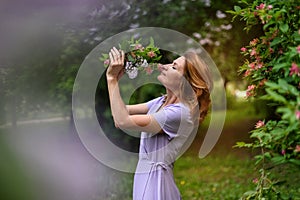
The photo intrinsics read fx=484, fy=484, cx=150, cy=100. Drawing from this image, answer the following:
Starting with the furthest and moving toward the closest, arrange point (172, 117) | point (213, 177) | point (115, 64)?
point (213, 177) → point (172, 117) → point (115, 64)

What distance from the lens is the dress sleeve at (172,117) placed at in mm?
1964

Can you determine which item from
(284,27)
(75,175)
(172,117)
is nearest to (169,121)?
(172,117)

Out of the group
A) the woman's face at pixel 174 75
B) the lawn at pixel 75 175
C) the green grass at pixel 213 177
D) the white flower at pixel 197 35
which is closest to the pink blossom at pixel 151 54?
the woman's face at pixel 174 75

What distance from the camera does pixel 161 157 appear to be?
6.75ft

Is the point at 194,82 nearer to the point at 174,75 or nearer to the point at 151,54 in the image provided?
the point at 174,75

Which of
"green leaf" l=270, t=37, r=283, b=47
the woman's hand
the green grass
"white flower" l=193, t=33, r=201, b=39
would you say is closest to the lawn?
the green grass

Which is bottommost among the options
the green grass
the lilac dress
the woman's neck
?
the green grass

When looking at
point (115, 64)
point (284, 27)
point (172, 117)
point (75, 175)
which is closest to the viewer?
point (284, 27)

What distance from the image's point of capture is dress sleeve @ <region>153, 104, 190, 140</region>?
1.96m

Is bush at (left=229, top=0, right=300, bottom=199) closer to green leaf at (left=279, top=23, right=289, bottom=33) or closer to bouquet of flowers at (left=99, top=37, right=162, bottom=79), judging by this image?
green leaf at (left=279, top=23, right=289, bottom=33)

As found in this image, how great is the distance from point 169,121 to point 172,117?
→ 20 mm

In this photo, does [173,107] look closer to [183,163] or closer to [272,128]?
[272,128]

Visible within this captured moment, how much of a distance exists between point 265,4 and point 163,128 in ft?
2.07

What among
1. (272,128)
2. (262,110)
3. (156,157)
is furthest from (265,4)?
(262,110)
